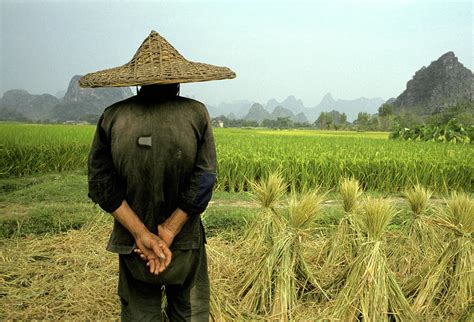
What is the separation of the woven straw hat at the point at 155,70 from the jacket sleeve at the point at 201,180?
207mm

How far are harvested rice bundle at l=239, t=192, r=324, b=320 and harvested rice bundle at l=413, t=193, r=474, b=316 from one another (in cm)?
80

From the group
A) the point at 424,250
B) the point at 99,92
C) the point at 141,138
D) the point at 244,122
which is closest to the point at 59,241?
the point at 141,138

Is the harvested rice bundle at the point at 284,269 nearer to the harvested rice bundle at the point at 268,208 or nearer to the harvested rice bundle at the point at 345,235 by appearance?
the harvested rice bundle at the point at 268,208

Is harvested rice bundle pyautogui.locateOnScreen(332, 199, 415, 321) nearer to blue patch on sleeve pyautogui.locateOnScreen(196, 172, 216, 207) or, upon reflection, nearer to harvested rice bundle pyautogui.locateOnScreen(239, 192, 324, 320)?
harvested rice bundle pyautogui.locateOnScreen(239, 192, 324, 320)

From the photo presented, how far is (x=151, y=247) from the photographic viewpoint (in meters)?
1.87

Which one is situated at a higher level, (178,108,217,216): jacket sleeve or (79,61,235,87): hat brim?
(79,61,235,87): hat brim

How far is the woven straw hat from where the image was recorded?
1.84 m

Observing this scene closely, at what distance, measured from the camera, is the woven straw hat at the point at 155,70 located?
1839 millimetres

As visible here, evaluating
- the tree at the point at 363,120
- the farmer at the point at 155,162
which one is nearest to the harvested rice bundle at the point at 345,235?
the farmer at the point at 155,162

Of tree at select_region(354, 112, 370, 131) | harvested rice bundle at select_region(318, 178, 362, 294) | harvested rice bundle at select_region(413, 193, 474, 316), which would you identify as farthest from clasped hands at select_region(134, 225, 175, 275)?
tree at select_region(354, 112, 370, 131)

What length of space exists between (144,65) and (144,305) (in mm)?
1157

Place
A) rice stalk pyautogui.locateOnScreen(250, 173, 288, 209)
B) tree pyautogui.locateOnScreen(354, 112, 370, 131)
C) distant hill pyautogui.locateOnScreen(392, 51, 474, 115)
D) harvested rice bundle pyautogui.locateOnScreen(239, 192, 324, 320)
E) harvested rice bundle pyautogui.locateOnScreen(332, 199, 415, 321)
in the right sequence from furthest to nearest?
distant hill pyautogui.locateOnScreen(392, 51, 474, 115) → tree pyautogui.locateOnScreen(354, 112, 370, 131) → rice stalk pyautogui.locateOnScreen(250, 173, 288, 209) → harvested rice bundle pyautogui.locateOnScreen(239, 192, 324, 320) → harvested rice bundle pyautogui.locateOnScreen(332, 199, 415, 321)

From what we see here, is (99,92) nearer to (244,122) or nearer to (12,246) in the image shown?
(244,122)

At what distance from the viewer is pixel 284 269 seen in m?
2.94
